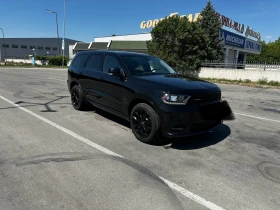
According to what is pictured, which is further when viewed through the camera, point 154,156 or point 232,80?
point 232,80

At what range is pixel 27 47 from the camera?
92500 mm

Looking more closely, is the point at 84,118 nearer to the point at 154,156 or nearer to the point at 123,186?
the point at 154,156

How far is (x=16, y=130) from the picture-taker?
A: 16.9 feet

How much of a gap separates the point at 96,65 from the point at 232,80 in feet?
55.8

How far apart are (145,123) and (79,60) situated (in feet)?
11.5

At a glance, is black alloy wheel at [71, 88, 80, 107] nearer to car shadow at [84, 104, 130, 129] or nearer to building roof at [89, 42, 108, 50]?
car shadow at [84, 104, 130, 129]

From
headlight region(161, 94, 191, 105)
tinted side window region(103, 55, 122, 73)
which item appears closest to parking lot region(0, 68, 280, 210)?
headlight region(161, 94, 191, 105)

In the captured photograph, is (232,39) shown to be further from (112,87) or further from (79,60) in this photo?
(112,87)

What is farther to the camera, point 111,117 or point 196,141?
point 111,117

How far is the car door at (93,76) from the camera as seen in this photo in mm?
5852

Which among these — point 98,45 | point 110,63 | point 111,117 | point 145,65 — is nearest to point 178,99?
point 145,65

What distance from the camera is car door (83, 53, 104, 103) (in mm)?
5852

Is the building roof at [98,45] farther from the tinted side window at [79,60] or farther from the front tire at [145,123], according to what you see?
the front tire at [145,123]

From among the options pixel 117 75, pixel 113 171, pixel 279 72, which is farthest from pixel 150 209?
pixel 279 72
